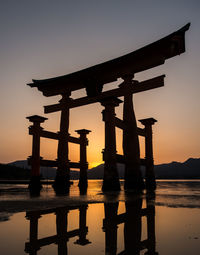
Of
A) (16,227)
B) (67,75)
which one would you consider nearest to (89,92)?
(67,75)

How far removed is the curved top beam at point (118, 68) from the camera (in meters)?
10.3

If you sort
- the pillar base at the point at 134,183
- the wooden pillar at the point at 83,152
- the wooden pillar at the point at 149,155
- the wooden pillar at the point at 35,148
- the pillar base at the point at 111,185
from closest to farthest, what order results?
the pillar base at the point at 111,185
the pillar base at the point at 134,183
the wooden pillar at the point at 35,148
the wooden pillar at the point at 149,155
the wooden pillar at the point at 83,152

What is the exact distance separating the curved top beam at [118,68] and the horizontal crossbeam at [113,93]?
579 mm

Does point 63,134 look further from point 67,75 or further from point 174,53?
point 174,53

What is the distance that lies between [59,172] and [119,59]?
286 inches

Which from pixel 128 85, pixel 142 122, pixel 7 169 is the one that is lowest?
pixel 7 169

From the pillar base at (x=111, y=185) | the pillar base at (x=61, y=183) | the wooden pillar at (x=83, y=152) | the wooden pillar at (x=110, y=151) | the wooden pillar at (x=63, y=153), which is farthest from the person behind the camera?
the wooden pillar at (x=83, y=152)

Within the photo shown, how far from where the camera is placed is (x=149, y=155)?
15.1 m

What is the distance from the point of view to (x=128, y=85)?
11.5m

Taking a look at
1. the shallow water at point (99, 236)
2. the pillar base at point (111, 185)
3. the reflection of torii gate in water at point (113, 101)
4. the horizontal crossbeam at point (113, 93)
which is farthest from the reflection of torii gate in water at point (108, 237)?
the horizontal crossbeam at point (113, 93)

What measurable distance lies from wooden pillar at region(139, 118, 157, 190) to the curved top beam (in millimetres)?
4335

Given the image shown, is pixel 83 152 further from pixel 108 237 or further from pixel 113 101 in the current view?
pixel 108 237

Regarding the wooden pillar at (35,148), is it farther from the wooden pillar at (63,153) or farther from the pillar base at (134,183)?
the pillar base at (134,183)

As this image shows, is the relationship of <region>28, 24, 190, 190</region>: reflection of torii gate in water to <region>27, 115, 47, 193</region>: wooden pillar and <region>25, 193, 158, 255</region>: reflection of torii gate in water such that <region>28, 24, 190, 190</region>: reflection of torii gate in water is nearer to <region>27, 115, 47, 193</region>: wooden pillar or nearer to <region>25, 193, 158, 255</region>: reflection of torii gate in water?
<region>27, 115, 47, 193</region>: wooden pillar
